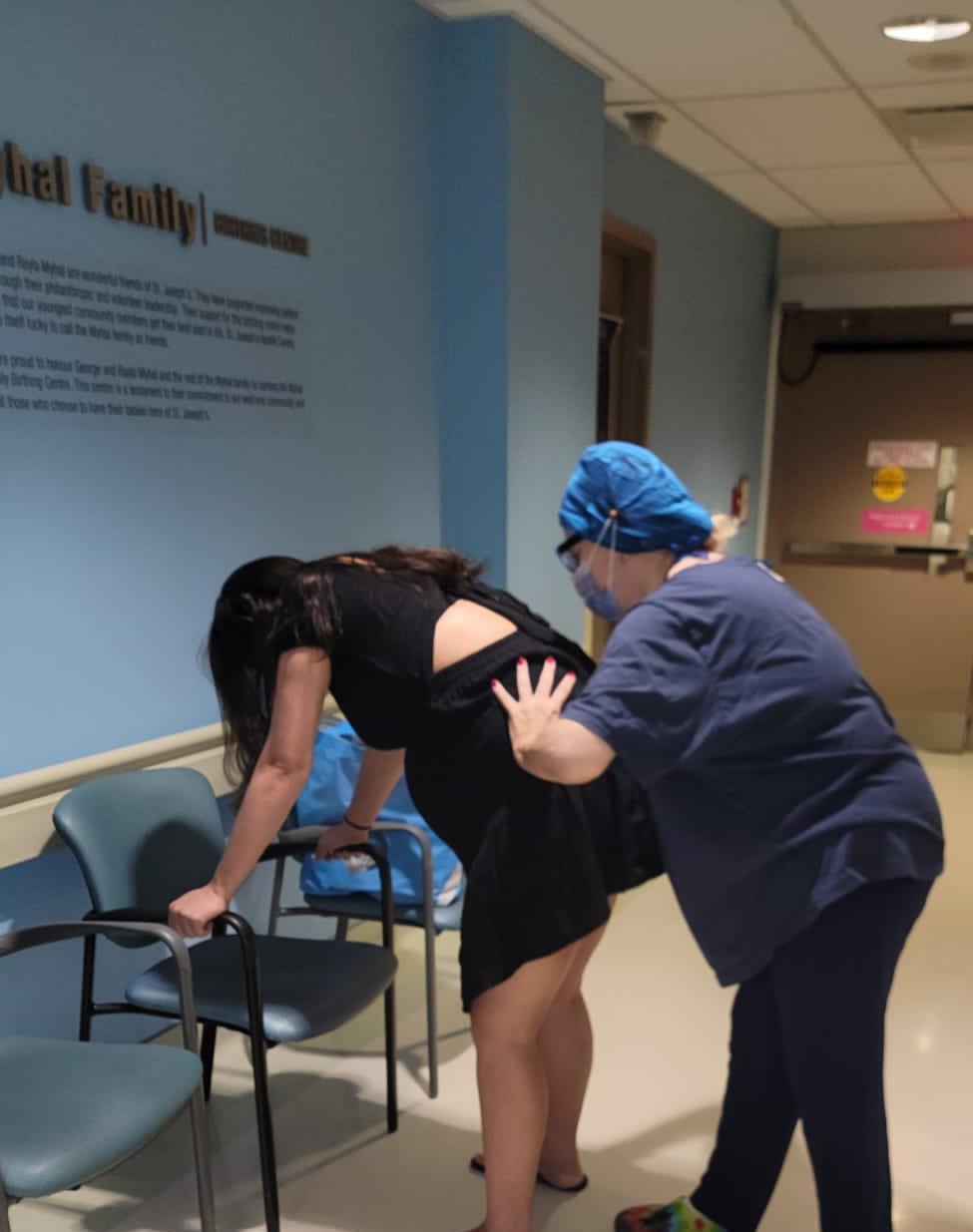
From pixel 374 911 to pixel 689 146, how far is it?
3.29 meters

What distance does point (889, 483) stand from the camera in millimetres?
5910

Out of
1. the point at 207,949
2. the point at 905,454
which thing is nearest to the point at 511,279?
the point at 207,949

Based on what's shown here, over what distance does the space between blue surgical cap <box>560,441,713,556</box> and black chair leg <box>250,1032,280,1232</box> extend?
1039 millimetres

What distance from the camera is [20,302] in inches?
78.7

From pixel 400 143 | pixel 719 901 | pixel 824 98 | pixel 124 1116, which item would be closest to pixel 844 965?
pixel 719 901

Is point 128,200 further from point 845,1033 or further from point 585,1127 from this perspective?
point 585,1127

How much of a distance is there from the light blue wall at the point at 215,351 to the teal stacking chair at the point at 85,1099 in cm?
56

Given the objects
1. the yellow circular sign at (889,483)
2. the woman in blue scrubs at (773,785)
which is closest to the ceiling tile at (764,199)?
the yellow circular sign at (889,483)

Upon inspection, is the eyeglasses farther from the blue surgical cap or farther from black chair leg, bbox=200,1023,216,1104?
black chair leg, bbox=200,1023,216,1104

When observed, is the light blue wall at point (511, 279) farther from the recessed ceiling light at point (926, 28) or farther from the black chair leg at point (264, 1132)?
the black chair leg at point (264, 1132)

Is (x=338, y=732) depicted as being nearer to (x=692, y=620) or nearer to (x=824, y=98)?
(x=692, y=620)

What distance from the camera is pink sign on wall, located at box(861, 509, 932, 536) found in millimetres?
5848

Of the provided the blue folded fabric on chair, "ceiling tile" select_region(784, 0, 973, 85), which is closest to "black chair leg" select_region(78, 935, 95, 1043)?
the blue folded fabric on chair

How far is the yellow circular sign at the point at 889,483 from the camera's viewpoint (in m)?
5.88
